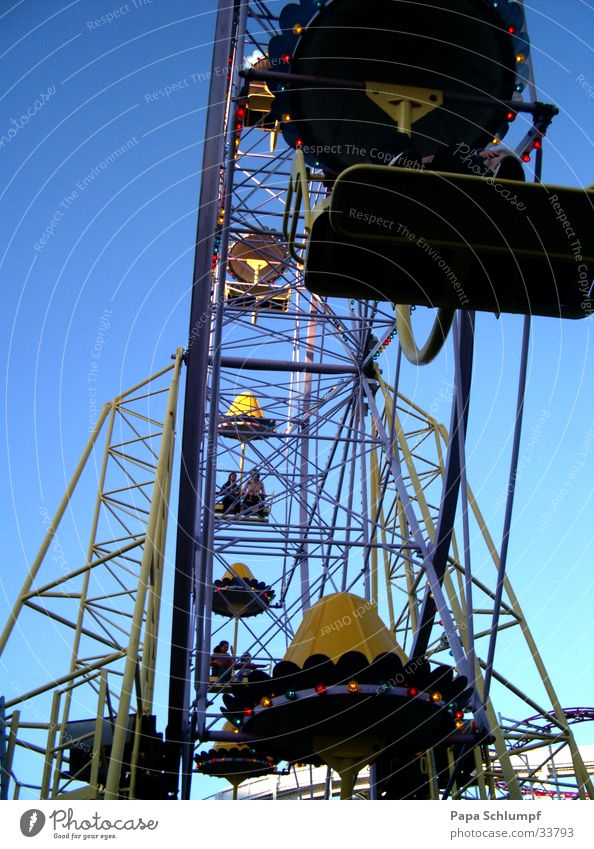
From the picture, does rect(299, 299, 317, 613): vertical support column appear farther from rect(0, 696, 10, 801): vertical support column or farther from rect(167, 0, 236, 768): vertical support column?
rect(0, 696, 10, 801): vertical support column

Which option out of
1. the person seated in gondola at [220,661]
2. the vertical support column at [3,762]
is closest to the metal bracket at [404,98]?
the vertical support column at [3,762]

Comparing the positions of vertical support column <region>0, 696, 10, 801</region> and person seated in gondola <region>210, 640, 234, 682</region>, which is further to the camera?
person seated in gondola <region>210, 640, 234, 682</region>

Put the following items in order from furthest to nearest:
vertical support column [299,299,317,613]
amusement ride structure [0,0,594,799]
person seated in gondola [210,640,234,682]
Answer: person seated in gondola [210,640,234,682], vertical support column [299,299,317,613], amusement ride structure [0,0,594,799]

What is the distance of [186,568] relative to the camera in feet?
50.5

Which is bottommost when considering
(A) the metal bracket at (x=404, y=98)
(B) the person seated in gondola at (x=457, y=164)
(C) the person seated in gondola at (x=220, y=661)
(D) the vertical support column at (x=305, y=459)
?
(B) the person seated in gondola at (x=457, y=164)

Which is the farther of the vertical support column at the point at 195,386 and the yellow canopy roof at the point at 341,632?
the vertical support column at the point at 195,386

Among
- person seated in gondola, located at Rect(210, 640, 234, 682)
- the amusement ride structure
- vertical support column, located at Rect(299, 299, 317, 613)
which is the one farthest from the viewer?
person seated in gondola, located at Rect(210, 640, 234, 682)

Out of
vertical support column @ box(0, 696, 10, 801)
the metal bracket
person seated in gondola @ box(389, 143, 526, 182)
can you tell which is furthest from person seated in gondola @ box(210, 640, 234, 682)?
person seated in gondola @ box(389, 143, 526, 182)

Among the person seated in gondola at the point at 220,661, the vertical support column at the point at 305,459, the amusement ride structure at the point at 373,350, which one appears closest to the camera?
the amusement ride structure at the point at 373,350

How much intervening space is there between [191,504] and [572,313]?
8.22 meters

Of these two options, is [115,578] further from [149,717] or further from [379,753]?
[379,753]

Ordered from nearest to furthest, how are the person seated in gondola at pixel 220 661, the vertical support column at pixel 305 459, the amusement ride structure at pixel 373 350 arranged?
the amusement ride structure at pixel 373 350 → the vertical support column at pixel 305 459 → the person seated in gondola at pixel 220 661

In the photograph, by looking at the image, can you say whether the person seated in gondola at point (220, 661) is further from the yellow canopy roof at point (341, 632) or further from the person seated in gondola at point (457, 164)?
the person seated in gondola at point (457, 164)
